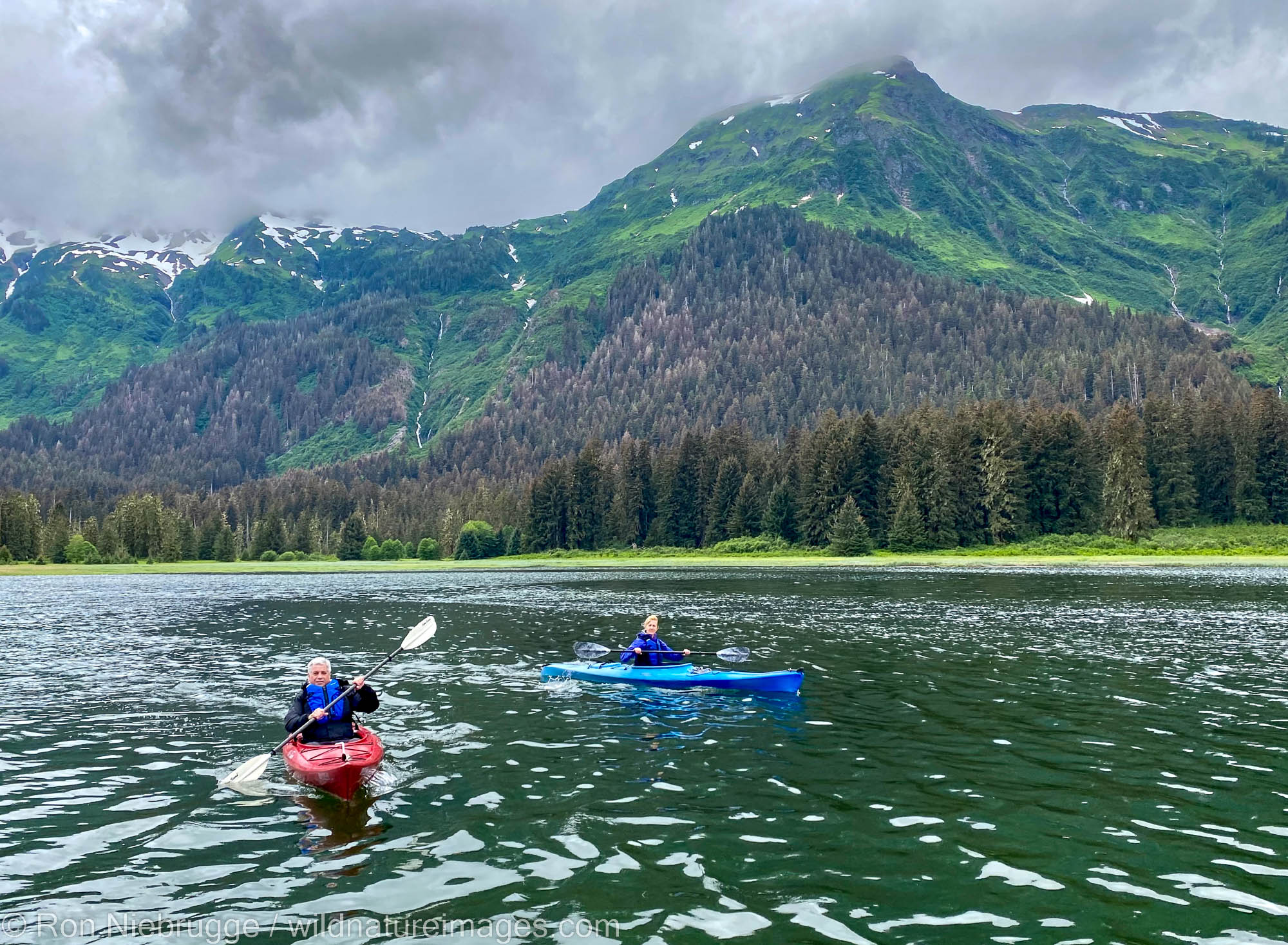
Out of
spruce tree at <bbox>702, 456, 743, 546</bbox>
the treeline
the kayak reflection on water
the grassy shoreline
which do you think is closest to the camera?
the kayak reflection on water

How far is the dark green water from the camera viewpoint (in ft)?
42.1

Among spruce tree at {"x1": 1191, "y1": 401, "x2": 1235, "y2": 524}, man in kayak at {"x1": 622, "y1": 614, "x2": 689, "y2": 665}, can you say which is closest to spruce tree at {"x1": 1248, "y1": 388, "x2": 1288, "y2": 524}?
A: spruce tree at {"x1": 1191, "y1": 401, "x2": 1235, "y2": 524}

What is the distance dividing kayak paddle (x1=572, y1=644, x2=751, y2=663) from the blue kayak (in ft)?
3.56

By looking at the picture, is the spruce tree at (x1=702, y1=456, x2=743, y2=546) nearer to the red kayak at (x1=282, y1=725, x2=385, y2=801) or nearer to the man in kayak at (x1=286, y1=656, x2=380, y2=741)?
the man in kayak at (x1=286, y1=656, x2=380, y2=741)

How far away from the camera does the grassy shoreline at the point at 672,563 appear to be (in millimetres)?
113562

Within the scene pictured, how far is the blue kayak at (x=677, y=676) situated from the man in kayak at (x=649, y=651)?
344 mm

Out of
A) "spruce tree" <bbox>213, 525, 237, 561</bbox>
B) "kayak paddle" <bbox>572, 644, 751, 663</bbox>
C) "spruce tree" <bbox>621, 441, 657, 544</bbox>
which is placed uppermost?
"spruce tree" <bbox>621, 441, 657, 544</bbox>

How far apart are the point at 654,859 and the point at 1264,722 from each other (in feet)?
63.7

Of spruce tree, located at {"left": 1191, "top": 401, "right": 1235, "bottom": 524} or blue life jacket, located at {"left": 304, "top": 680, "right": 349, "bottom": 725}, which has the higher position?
spruce tree, located at {"left": 1191, "top": 401, "right": 1235, "bottom": 524}

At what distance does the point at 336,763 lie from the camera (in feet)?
65.4

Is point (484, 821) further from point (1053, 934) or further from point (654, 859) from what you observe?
point (1053, 934)

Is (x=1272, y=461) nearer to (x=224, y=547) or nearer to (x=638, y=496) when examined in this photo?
(x=638, y=496)

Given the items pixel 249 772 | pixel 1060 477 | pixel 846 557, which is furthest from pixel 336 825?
pixel 1060 477

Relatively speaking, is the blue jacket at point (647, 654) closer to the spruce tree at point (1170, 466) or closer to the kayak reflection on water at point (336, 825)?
the kayak reflection on water at point (336, 825)
